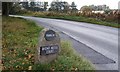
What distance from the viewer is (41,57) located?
7742 mm

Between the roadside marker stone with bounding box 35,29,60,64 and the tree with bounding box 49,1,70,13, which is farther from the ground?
the roadside marker stone with bounding box 35,29,60,64

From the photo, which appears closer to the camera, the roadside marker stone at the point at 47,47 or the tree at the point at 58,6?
the roadside marker stone at the point at 47,47

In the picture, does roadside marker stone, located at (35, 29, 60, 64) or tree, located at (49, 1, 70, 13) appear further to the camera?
tree, located at (49, 1, 70, 13)

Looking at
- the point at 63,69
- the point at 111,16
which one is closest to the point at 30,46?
the point at 63,69

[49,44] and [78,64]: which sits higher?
[49,44]

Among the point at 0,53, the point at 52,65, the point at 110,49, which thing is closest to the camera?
the point at 52,65

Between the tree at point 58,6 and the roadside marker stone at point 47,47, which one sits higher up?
the roadside marker stone at point 47,47

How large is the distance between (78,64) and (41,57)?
110 cm

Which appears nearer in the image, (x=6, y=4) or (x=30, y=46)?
(x=30, y=46)

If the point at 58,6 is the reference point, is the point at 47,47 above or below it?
above

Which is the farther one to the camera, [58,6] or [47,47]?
[58,6]

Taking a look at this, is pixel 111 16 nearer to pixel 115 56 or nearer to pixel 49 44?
pixel 115 56

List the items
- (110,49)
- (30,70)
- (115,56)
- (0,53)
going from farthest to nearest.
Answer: (110,49) → (115,56) → (0,53) → (30,70)

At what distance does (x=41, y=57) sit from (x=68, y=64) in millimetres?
800
